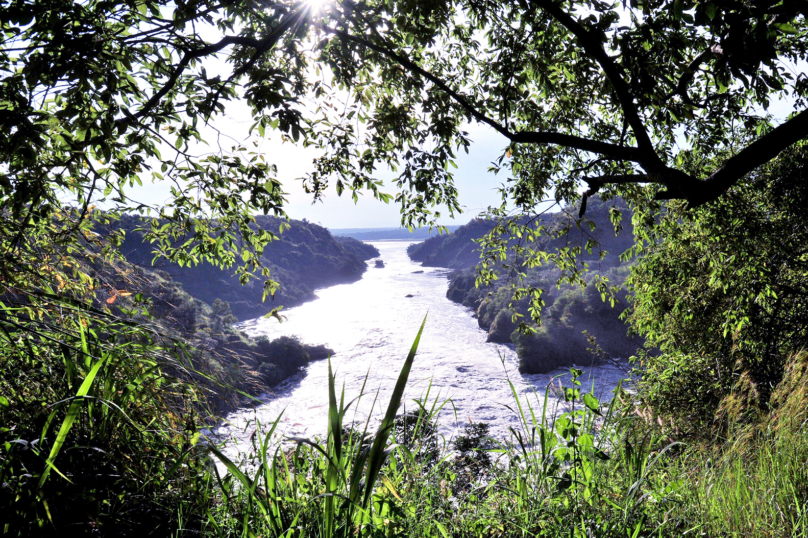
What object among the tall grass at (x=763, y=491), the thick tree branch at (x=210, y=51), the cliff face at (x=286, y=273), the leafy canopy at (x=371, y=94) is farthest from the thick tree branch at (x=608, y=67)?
the cliff face at (x=286, y=273)

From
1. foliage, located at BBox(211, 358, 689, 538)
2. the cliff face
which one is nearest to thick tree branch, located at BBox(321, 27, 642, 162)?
foliage, located at BBox(211, 358, 689, 538)

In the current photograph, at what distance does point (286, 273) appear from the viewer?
34.2 meters

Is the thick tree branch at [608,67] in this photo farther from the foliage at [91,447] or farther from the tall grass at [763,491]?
the foliage at [91,447]

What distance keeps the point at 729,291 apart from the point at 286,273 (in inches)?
1266

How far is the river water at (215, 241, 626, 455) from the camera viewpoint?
35.7 ft

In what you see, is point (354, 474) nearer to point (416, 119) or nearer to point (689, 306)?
point (416, 119)

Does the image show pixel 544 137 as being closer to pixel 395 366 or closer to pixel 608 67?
pixel 608 67

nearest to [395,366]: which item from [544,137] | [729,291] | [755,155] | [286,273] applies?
[729,291]

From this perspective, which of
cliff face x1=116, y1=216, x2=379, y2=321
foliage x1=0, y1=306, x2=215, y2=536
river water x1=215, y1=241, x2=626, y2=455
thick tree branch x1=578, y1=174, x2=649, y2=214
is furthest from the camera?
cliff face x1=116, y1=216, x2=379, y2=321

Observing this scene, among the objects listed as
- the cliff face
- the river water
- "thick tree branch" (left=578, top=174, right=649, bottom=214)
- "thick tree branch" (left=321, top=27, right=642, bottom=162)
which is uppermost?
"thick tree branch" (left=321, top=27, right=642, bottom=162)

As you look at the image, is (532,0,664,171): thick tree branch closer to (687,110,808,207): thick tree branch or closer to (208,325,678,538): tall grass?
(687,110,808,207): thick tree branch

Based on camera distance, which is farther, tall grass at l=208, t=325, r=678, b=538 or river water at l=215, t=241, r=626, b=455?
river water at l=215, t=241, r=626, b=455

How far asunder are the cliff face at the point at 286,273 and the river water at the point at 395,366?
271 centimetres

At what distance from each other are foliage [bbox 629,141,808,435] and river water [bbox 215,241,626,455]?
4.75 feet
